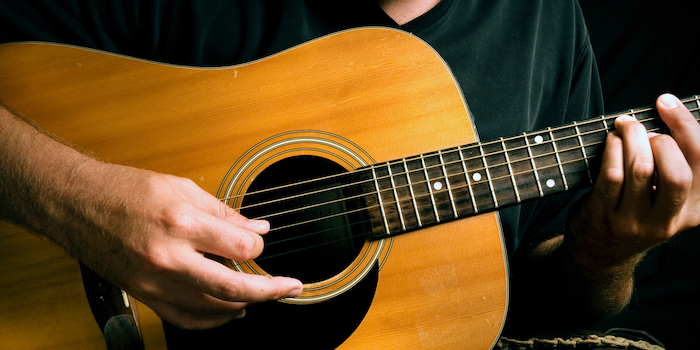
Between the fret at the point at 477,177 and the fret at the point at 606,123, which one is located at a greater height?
the fret at the point at 606,123

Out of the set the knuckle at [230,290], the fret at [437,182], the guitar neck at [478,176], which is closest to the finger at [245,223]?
the knuckle at [230,290]

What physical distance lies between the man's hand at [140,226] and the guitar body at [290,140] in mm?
85

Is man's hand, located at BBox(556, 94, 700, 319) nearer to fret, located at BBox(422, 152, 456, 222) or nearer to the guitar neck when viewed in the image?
the guitar neck

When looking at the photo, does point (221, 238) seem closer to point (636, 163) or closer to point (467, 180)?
point (467, 180)

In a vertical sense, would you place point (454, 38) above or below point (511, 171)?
above

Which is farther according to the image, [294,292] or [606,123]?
[606,123]

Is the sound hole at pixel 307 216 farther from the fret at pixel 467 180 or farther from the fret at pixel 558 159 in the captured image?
the fret at pixel 558 159

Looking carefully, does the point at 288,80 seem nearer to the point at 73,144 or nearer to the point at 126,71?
the point at 126,71

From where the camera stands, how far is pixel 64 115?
94 centimetres

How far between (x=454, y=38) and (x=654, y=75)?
35.5 inches

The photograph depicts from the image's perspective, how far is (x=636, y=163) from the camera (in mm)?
833

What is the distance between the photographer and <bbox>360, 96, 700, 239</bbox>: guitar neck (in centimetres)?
88

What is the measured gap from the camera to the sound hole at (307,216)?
906 millimetres

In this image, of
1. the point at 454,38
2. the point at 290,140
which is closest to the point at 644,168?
the point at 454,38
